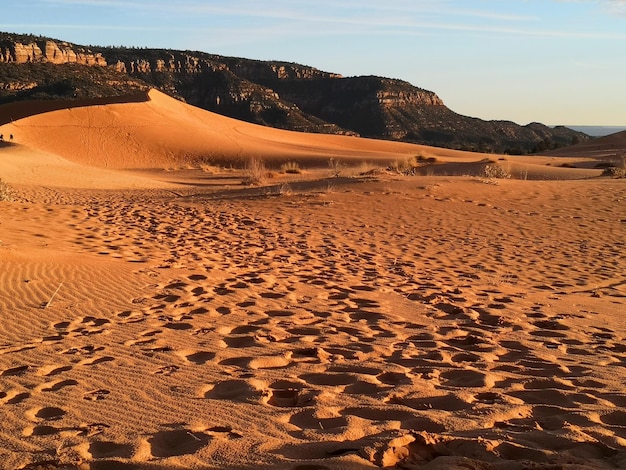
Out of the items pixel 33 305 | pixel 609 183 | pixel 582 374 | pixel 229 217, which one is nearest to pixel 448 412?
pixel 582 374

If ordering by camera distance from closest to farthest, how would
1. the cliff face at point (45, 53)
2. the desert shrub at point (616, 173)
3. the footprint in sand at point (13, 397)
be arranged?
the footprint in sand at point (13, 397) < the desert shrub at point (616, 173) < the cliff face at point (45, 53)

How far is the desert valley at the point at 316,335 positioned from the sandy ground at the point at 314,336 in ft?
0.07

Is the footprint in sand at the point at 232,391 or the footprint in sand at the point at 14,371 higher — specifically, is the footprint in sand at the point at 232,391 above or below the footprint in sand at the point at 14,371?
above

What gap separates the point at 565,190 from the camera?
55.6 feet

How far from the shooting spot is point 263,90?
8050 centimetres

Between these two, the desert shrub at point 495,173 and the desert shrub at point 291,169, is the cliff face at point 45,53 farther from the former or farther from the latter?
the desert shrub at point 495,173

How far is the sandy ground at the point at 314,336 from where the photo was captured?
3188 mm

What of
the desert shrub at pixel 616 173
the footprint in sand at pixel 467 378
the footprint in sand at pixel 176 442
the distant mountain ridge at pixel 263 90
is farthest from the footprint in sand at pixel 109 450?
the distant mountain ridge at pixel 263 90

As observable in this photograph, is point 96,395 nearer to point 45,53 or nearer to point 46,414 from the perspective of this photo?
point 46,414

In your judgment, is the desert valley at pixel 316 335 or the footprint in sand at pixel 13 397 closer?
the desert valley at pixel 316 335

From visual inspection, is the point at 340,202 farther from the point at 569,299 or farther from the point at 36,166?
the point at 36,166

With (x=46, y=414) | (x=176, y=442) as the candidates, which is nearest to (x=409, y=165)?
(x=46, y=414)

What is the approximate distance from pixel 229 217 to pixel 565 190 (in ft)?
32.2

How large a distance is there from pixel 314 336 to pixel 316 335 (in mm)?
47
